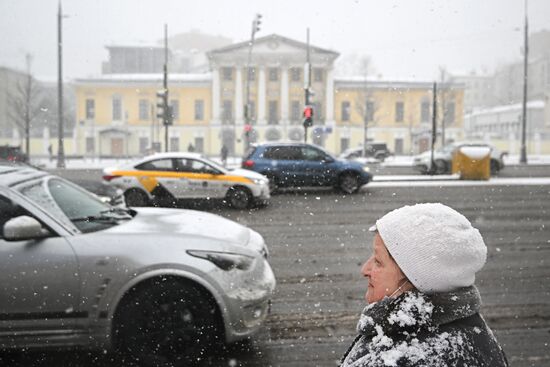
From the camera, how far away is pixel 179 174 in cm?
1378

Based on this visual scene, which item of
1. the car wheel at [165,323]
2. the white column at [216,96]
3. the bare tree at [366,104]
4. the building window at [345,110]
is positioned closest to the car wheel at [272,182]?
the car wheel at [165,323]

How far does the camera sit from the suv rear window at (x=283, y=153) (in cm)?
1741

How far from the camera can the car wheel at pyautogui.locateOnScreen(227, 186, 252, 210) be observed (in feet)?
45.2

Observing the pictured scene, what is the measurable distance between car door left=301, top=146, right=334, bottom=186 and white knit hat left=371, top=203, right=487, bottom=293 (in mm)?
15691

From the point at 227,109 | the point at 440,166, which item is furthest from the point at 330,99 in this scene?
the point at 440,166

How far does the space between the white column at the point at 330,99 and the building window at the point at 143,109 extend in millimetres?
20649

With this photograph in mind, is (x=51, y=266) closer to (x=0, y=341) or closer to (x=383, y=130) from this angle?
(x=0, y=341)

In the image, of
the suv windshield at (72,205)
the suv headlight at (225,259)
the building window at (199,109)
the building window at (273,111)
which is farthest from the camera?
the building window at (273,111)

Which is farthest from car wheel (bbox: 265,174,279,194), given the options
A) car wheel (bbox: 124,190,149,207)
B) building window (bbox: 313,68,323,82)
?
building window (bbox: 313,68,323,82)

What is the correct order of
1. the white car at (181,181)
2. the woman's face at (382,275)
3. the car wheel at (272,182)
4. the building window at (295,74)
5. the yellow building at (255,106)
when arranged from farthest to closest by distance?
the building window at (295,74)
the yellow building at (255,106)
the car wheel at (272,182)
the white car at (181,181)
the woman's face at (382,275)

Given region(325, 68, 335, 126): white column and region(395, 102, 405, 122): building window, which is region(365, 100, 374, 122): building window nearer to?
region(395, 102, 405, 122): building window

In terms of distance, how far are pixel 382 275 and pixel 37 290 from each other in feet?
9.58

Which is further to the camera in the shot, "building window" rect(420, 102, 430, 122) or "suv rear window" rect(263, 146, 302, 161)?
"building window" rect(420, 102, 430, 122)

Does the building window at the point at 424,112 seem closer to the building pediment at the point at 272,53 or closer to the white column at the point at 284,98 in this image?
the building pediment at the point at 272,53
